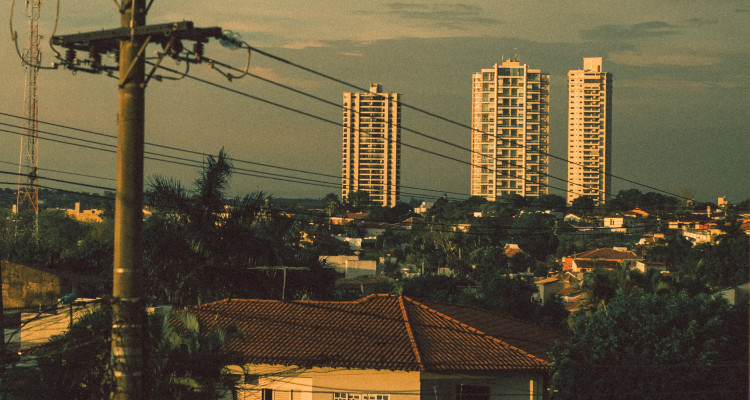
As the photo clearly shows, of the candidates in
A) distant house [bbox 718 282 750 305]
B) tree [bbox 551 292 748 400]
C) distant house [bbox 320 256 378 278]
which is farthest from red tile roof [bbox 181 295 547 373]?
distant house [bbox 320 256 378 278]

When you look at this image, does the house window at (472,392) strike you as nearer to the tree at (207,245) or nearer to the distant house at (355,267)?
the tree at (207,245)

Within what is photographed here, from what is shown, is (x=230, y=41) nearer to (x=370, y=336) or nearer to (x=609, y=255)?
(x=370, y=336)

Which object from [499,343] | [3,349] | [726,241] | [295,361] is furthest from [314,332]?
[726,241]

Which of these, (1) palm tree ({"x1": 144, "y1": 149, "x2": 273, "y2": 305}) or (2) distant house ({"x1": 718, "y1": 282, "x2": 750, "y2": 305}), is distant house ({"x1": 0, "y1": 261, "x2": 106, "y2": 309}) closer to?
(1) palm tree ({"x1": 144, "y1": 149, "x2": 273, "y2": 305})

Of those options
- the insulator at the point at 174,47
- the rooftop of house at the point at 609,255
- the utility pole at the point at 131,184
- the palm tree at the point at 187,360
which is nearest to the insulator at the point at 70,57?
the utility pole at the point at 131,184

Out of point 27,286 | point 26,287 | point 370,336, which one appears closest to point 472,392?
point 370,336

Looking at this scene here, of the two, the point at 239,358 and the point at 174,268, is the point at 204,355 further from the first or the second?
the point at 174,268
